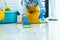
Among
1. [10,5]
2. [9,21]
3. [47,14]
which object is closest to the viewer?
[9,21]

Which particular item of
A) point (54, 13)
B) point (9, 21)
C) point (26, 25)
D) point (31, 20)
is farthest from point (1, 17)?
point (54, 13)

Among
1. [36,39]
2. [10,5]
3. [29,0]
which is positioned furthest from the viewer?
[10,5]

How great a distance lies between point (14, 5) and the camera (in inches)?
140

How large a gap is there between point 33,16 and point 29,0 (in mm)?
329

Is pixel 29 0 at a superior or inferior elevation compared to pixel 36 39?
superior

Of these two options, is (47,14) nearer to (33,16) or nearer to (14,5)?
(14,5)

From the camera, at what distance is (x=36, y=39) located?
57.0 inches

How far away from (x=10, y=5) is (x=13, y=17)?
0.60 m

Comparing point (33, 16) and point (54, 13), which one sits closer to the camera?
point (33, 16)

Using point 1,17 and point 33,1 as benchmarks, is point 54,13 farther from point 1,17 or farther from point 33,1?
point 1,17

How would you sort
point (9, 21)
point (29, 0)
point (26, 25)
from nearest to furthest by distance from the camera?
point (26, 25) → point (29, 0) → point (9, 21)

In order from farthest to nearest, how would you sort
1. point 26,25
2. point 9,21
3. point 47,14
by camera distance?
point 47,14 → point 9,21 → point 26,25

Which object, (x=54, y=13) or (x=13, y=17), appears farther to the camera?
(x=54, y=13)

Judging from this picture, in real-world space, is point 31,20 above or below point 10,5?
below
